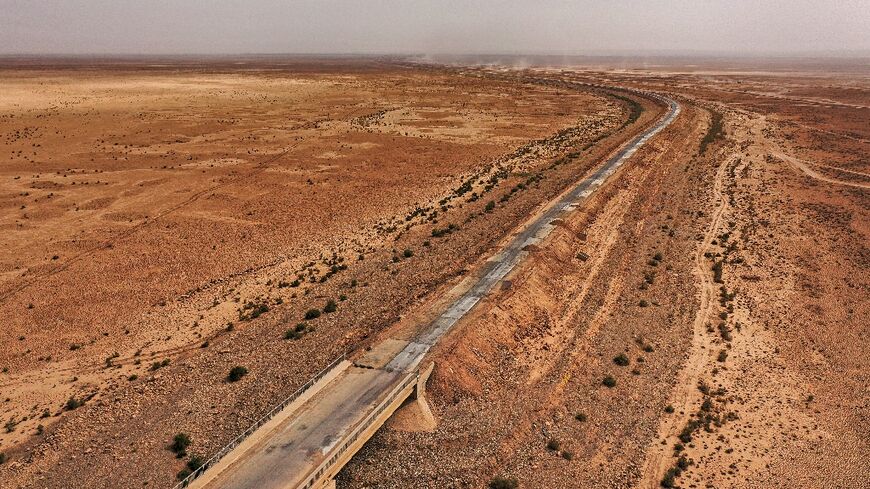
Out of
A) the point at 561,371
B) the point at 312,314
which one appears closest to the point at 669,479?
the point at 561,371

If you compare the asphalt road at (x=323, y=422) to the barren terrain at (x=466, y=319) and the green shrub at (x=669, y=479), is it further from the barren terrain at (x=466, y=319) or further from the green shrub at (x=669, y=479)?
the green shrub at (x=669, y=479)

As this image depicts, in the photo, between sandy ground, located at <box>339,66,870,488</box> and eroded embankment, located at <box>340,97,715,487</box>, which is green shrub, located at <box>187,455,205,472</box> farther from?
sandy ground, located at <box>339,66,870,488</box>

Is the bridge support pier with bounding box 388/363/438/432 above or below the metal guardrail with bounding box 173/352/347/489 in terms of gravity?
below

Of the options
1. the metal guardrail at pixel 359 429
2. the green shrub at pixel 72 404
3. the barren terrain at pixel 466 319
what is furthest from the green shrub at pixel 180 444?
the metal guardrail at pixel 359 429

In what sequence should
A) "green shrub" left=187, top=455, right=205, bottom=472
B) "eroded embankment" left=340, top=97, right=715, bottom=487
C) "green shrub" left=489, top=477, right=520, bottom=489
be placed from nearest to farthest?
"green shrub" left=489, top=477, right=520, bottom=489
"green shrub" left=187, top=455, right=205, bottom=472
"eroded embankment" left=340, top=97, right=715, bottom=487

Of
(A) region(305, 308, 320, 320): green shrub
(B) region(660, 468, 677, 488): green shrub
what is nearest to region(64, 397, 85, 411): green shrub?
(A) region(305, 308, 320, 320): green shrub

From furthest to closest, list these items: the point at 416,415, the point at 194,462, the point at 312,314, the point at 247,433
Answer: the point at 312,314
the point at 416,415
the point at 247,433
the point at 194,462

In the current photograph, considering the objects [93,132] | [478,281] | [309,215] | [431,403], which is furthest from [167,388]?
[93,132]

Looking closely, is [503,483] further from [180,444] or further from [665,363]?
[180,444]
